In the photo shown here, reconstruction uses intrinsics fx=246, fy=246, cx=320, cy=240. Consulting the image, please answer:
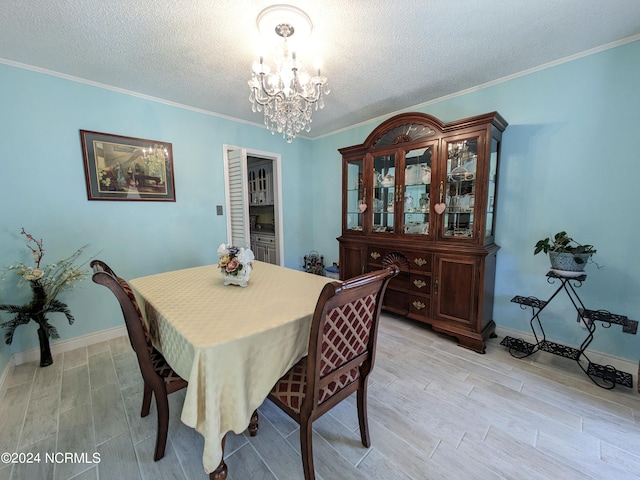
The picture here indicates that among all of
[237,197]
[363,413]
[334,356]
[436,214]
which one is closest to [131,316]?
[334,356]

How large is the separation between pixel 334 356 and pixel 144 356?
890 millimetres

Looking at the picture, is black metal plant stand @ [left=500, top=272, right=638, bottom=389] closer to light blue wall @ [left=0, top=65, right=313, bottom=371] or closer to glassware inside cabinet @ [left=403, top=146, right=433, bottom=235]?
glassware inside cabinet @ [left=403, top=146, right=433, bottom=235]

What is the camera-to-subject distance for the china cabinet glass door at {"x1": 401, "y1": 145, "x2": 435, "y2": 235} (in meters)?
2.53

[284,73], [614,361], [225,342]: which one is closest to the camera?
[225,342]

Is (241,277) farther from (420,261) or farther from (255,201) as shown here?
(255,201)

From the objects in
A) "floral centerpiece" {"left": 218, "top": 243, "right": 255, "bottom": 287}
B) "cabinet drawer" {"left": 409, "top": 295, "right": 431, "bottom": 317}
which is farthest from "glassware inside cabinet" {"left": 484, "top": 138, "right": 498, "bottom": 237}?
"floral centerpiece" {"left": 218, "top": 243, "right": 255, "bottom": 287}

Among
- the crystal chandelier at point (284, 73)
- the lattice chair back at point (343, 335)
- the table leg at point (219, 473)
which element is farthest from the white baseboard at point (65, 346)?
the crystal chandelier at point (284, 73)

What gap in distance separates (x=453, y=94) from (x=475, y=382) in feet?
9.01

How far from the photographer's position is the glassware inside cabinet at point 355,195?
3.04m

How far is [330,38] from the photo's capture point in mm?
1752

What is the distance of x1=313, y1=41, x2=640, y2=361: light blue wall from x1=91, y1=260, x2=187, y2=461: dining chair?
2885mm

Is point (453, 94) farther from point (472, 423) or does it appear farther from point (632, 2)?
point (472, 423)

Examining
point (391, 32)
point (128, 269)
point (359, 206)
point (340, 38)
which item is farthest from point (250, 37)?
point (128, 269)

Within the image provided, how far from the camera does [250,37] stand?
1727mm
